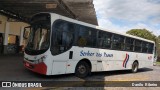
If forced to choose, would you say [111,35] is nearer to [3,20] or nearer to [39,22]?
[39,22]

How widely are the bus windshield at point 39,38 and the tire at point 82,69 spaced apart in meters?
2.33

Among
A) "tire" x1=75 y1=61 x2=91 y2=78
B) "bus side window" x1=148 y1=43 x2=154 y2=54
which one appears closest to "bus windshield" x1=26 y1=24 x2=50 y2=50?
"tire" x1=75 y1=61 x2=91 y2=78

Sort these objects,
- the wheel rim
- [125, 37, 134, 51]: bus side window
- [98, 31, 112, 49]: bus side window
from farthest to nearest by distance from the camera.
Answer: [125, 37, 134, 51]: bus side window
[98, 31, 112, 49]: bus side window
the wheel rim

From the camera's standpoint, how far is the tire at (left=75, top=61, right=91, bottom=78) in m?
12.2

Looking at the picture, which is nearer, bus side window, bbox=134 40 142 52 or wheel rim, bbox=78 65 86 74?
wheel rim, bbox=78 65 86 74

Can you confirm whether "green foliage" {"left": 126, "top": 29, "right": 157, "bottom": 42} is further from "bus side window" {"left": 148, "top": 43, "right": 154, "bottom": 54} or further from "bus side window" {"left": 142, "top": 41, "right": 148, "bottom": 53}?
"bus side window" {"left": 142, "top": 41, "right": 148, "bottom": 53}

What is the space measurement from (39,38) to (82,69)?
2889 millimetres

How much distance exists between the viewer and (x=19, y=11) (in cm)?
2536

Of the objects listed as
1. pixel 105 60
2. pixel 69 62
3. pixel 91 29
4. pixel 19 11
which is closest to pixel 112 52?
pixel 105 60

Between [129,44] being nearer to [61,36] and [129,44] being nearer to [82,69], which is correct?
[82,69]

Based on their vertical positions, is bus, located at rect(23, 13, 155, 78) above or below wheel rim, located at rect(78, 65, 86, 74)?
above

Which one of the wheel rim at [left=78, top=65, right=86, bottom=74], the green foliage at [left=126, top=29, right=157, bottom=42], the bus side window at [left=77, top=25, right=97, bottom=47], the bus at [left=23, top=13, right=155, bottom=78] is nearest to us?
the bus at [left=23, top=13, right=155, bottom=78]

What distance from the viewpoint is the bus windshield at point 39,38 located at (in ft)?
35.1

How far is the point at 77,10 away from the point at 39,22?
11288 millimetres
